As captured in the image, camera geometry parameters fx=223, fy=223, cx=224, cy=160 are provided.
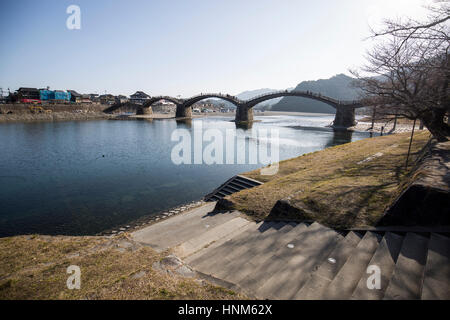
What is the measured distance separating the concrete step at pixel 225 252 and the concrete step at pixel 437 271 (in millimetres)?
3869

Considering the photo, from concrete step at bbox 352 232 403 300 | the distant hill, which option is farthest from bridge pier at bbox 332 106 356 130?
the distant hill

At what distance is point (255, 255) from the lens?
6.00 metres

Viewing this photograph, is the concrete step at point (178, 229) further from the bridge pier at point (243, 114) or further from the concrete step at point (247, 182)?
the bridge pier at point (243, 114)

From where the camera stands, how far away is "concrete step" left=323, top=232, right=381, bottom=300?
391 centimetres

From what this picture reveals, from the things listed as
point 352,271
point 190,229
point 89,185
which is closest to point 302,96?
point 89,185

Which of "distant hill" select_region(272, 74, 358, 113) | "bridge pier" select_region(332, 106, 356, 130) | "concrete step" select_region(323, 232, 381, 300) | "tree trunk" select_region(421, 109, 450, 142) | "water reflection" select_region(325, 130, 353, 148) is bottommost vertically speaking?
"concrete step" select_region(323, 232, 381, 300)

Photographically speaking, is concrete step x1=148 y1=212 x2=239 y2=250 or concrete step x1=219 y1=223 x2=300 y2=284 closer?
concrete step x1=219 y1=223 x2=300 y2=284

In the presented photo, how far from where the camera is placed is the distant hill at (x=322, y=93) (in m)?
154

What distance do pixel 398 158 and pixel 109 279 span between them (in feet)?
49.1

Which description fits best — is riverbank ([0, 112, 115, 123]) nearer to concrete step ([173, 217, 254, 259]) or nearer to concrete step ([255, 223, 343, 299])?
concrete step ([173, 217, 254, 259])

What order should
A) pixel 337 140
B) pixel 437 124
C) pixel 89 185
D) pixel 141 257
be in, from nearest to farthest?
pixel 141 257, pixel 437 124, pixel 89 185, pixel 337 140

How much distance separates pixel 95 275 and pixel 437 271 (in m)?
6.88

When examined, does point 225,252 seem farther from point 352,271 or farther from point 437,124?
point 437,124

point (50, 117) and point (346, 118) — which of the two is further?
point (50, 117)
